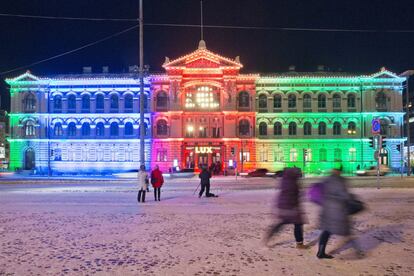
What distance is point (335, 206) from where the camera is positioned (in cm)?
853

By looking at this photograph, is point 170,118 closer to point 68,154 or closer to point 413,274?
point 68,154

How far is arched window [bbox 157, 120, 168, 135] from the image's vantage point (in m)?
62.7

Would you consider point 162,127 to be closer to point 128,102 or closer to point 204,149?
point 128,102

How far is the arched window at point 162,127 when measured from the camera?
206 feet

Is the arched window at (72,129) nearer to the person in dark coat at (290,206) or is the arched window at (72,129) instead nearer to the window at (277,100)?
the window at (277,100)

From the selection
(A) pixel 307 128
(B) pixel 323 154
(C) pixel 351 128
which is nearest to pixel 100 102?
(A) pixel 307 128

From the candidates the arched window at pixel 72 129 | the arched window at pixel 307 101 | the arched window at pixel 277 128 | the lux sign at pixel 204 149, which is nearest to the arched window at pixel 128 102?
the arched window at pixel 72 129

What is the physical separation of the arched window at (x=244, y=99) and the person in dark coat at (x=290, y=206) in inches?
2103

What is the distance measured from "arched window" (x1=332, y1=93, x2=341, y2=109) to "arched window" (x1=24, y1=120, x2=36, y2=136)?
145 ft

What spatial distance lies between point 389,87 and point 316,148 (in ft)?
46.1

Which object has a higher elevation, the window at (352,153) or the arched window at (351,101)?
the arched window at (351,101)

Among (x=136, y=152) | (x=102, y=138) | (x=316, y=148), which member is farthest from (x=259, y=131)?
(x=102, y=138)

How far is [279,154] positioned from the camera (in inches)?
2502

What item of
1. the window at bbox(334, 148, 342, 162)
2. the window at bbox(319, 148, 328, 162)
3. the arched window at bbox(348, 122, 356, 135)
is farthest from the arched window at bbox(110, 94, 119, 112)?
the arched window at bbox(348, 122, 356, 135)
